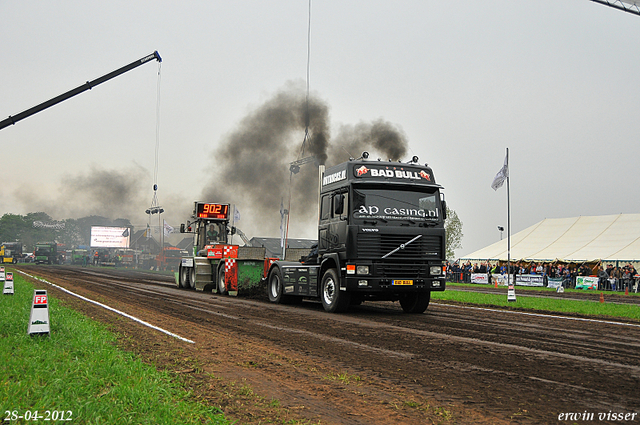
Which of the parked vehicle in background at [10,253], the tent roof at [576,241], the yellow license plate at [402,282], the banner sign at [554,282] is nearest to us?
the yellow license plate at [402,282]

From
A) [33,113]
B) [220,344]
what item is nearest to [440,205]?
[220,344]

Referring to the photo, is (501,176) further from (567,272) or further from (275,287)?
(275,287)

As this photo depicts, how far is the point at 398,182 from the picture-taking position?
45.2ft

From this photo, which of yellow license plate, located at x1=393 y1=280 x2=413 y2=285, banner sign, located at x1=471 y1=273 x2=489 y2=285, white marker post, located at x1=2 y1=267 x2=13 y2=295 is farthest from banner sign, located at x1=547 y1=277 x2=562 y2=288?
white marker post, located at x1=2 y1=267 x2=13 y2=295

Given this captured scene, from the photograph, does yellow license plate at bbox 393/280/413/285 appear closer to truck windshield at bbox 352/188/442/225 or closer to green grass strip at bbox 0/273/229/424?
truck windshield at bbox 352/188/442/225

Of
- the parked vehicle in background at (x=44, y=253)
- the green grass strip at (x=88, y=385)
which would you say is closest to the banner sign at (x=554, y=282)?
the green grass strip at (x=88, y=385)

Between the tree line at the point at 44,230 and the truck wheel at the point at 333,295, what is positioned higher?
the tree line at the point at 44,230

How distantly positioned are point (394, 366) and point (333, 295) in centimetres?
707

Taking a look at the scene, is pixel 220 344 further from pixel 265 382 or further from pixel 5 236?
pixel 5 236

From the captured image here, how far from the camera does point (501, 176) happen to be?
34062 millimetres

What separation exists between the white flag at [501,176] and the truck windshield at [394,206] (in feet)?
71.0

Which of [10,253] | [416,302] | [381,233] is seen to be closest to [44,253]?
[10,253]

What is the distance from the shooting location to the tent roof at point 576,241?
121ft

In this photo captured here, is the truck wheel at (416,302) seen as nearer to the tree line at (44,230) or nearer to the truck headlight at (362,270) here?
the truck headlight at (362,270)
